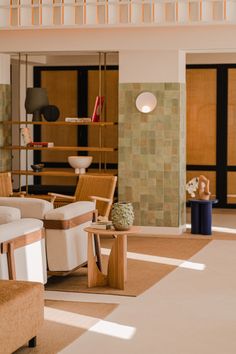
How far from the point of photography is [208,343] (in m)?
6.12

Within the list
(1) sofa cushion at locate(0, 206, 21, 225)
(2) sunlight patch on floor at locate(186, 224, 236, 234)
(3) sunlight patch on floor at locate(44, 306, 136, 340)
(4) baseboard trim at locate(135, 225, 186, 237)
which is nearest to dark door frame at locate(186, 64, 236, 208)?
(2) sunlight patch on floor at locate(186, 224, 236, 234)

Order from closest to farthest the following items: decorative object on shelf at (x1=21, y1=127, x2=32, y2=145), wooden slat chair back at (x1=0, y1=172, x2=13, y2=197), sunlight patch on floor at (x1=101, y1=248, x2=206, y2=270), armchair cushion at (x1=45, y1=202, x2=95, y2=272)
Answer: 1. armchair cushion at (x1=45, y1=202, x2=95, y2=272)
2. sunlight patch on floor at (x1=101, y1=248, x2=206, y2=270)
3. wooden slat chair back at (x1=0, y1=172, x2=13, y2=197)
4. decorative object on shelf at (x1=21, y1=127, x2=32, y2=145)

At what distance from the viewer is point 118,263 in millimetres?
8156

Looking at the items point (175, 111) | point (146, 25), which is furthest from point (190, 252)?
point (146, 25)

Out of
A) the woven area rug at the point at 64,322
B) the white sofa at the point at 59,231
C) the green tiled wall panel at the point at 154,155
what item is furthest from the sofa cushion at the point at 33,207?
the green tiled wall panel at the point at 154,155

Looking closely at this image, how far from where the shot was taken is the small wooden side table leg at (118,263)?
8062mm

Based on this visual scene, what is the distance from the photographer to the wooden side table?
805 cm

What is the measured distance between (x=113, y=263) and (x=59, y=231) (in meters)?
0.66

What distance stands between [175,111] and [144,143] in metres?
0.66

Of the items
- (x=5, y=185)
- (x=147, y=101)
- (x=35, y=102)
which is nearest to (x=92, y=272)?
(x=5, y=185)

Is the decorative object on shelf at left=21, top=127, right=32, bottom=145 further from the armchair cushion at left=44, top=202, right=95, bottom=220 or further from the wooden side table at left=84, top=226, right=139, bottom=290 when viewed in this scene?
the wooden side table at left=84, top=226, right=139, bottom=290

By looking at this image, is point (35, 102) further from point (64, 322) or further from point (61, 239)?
point (64, 322)

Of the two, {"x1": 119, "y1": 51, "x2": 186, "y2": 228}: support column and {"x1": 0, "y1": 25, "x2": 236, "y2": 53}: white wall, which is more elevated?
{"x1": 0, "y1": 25, "x2": 236, "y2": 53}: white wall

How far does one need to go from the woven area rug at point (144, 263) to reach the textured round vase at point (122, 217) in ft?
2.10
